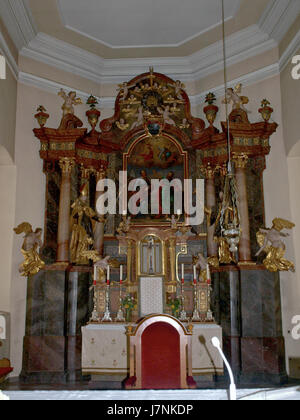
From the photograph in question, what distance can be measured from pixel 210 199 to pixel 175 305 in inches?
86.5

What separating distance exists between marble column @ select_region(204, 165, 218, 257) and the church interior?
0.03 metres

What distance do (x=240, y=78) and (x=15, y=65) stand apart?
4.48 metres

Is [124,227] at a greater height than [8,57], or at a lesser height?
lesser

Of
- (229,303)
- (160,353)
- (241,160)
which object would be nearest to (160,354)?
(160,353)

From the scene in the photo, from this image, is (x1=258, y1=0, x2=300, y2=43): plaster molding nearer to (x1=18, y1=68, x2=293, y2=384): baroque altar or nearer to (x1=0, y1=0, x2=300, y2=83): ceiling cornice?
(x1=0, y1=0, x2=300, y2=83): ceiling cornice

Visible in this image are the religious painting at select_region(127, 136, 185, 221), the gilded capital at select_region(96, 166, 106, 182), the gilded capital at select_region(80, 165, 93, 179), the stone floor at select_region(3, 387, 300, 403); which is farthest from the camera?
the religious painting at select_region(127, 136, 185, 221)

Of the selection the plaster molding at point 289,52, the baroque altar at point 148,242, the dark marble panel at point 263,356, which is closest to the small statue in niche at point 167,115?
the baroque altar at point 148,242

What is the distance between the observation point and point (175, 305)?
8.09 meters

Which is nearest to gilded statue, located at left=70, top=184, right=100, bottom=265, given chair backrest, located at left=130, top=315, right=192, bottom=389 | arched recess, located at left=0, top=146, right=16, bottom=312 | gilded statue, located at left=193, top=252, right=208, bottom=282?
arched recess, located at left=0, top=146, right=16, bottom=312

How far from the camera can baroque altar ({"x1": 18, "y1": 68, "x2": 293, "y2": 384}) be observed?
25.0 feet

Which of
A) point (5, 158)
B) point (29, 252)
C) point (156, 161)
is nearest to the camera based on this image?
point (29, 252)

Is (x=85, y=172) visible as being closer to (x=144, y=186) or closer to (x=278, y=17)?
(x=144, y=186)

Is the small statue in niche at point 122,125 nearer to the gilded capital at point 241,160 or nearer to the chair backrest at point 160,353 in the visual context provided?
the gilded capital at point 241,160
